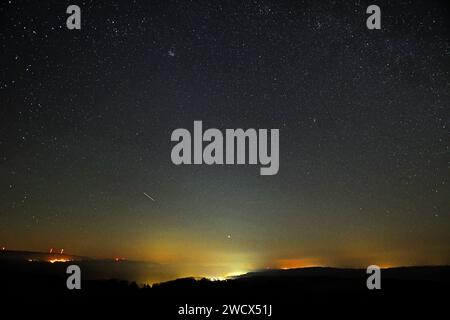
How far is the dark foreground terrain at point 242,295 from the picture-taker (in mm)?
7324

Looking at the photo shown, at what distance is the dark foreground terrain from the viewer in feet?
24.0

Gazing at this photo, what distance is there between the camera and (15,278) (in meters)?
9.44

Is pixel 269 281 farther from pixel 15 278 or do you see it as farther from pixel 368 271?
pixel 15 278

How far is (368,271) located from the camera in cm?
756

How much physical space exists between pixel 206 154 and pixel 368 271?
346 cm

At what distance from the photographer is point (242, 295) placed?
25.3 ft
